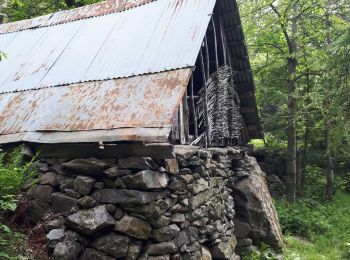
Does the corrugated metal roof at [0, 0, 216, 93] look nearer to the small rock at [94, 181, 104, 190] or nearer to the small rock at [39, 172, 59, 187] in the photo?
the small rock at [39, 172, 59, 187]

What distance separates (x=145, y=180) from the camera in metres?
4.17

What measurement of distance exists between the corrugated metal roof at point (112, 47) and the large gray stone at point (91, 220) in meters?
2.10

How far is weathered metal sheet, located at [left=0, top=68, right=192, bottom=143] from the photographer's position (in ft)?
13.9

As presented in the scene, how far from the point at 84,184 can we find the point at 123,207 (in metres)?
0.60

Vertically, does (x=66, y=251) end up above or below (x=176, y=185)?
below

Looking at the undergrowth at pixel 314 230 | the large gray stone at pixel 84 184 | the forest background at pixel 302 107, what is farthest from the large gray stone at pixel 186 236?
the forest background at pixel 302 107

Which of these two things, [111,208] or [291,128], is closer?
[111,208]

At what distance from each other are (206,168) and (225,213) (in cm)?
142

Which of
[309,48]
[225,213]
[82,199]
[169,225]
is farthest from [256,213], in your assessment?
[309,48]

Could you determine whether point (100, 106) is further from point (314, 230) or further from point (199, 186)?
point (314, 230)

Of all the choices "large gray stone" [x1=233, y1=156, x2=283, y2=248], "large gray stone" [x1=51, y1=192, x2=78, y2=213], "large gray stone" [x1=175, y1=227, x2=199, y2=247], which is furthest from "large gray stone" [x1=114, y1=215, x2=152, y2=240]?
"large gray stone" [x1=233, y1=156, x2=283, y2=248]

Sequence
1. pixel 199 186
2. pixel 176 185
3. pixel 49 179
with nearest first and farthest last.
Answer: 1. pixel 176 185
2. pixel 49 179
3. pixel 199 186

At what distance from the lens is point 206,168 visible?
580 centimetres

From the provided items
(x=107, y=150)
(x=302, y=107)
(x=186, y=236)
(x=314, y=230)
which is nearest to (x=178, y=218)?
(x=186, y=236)
